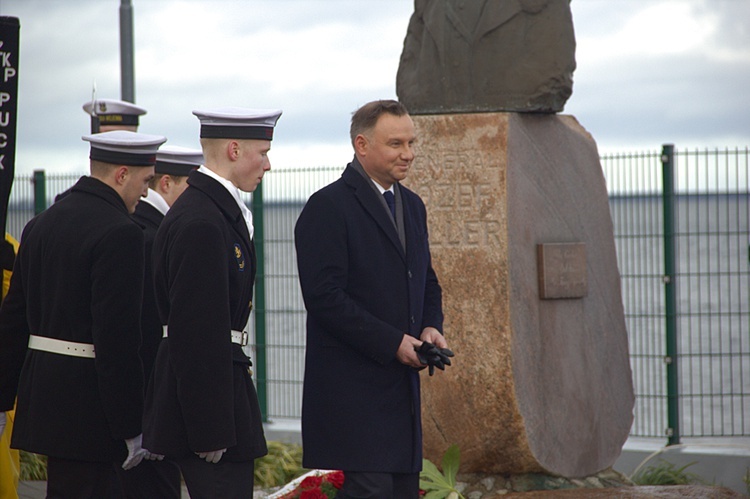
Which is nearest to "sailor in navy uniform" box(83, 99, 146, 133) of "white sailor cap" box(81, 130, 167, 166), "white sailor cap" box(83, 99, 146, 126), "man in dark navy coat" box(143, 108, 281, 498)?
"white sailor cap" box(83, 99, 146, 126)

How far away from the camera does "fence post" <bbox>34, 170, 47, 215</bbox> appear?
9502 millimetres

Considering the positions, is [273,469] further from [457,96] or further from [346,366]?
[346,366]

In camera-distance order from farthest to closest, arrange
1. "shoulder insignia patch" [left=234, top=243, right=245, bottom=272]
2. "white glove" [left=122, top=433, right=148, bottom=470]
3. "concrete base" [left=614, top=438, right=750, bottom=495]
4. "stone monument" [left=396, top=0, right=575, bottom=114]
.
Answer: "concrete base" [left=614, top=438, right=750, bottom=495] < "stone monument" [left=396, top=0, right=575, bottom=114] < "white glove" [left=122, top=433, right=148, bottom=470] < "shoulder insignia patch" [left=234, top=243, right=245, bottom=272]

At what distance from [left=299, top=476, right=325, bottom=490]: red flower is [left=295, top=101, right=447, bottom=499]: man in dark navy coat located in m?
1.63

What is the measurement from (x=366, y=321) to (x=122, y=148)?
1146 mm

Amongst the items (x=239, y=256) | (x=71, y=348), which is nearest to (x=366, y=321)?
(x=239, y=256)

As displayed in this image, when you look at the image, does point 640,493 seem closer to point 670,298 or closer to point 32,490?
point 670,298

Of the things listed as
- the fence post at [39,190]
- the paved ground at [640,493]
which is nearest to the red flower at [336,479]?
the paved ground at [640,493]

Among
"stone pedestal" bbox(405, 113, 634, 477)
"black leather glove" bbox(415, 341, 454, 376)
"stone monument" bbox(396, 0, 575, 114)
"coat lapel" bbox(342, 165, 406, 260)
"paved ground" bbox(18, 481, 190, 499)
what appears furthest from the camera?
"paved ground" bbox(18, 481, 190, 499)

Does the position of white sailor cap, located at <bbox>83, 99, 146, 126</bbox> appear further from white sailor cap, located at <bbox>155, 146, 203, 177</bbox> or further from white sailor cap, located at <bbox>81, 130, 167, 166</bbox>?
white sailor cap, located at <bbox>81, 130, 167, 166</bbox>

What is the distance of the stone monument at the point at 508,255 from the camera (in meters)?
6.09

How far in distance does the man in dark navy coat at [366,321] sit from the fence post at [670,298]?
13.2 feet

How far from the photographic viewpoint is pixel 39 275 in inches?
165

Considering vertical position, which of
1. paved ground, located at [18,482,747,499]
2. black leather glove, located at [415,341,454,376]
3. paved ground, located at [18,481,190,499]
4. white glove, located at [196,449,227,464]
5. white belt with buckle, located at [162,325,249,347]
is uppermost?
white belt with buckle, located at [162,325,249,347]
